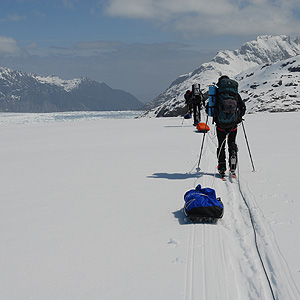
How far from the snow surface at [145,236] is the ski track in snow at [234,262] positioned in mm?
12

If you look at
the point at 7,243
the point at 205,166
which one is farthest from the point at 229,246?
the point at 205,166

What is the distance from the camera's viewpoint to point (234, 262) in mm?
4219

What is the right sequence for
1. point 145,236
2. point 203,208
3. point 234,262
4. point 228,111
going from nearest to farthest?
point 234,262 < point 145,236 < point 203,208 < point 228,111

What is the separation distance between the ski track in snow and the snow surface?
0.04 ft

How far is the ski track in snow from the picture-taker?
11.8 ft

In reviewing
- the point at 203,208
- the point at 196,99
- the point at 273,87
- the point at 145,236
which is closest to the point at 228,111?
the point at 203,208

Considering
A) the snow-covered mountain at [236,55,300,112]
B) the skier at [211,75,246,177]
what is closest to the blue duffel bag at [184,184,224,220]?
the skier at [211,75,246,177]

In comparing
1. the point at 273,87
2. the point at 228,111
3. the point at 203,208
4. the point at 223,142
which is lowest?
the point at 203,208

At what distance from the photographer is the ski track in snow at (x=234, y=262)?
11.8 ft

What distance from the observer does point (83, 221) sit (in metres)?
5.71

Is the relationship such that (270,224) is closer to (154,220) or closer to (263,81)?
(154,220)

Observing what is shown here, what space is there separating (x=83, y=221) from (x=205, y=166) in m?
5.20

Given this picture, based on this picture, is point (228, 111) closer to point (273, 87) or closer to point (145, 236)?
point (145, 236)

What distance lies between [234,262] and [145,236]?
140cm
